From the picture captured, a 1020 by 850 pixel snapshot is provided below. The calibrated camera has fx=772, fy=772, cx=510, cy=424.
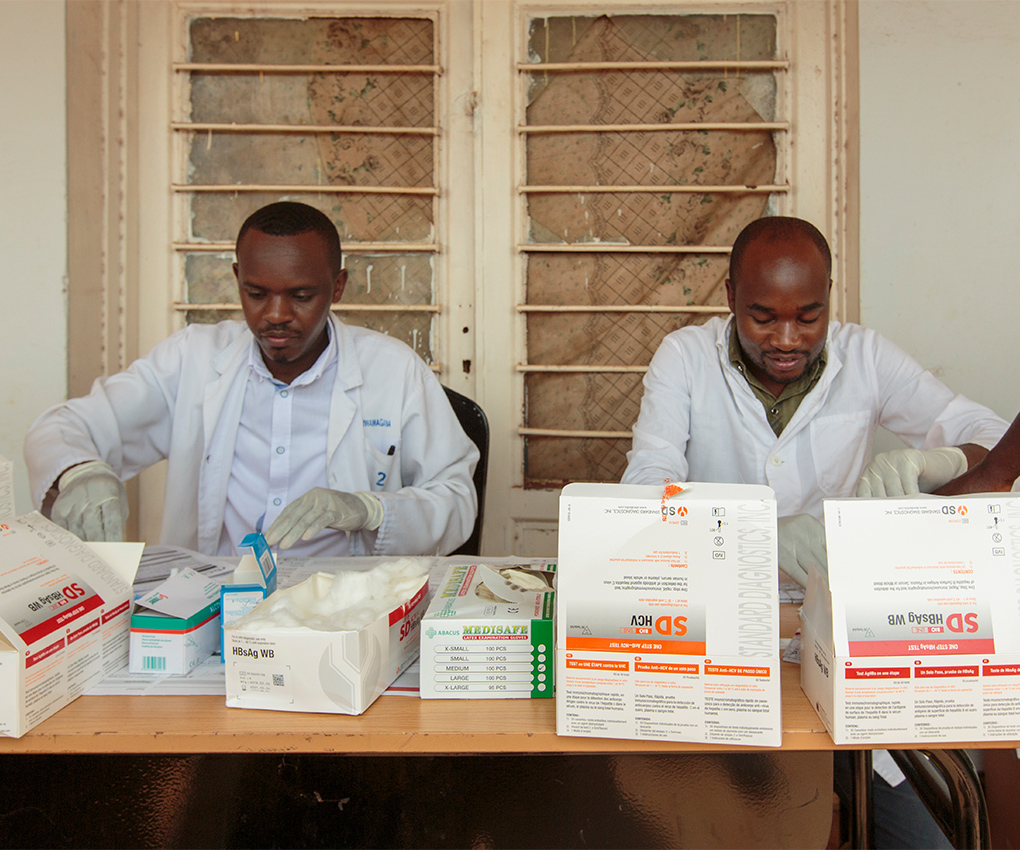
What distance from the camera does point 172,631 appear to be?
902 mm

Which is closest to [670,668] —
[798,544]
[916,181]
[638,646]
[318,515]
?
[638,646]

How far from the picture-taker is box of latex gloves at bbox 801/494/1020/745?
2.45 ft

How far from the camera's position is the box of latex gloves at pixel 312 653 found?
0.78 metres

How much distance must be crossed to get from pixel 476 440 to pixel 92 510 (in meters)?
0.90

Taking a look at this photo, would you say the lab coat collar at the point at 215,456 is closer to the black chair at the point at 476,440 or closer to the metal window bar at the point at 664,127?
the black chair at the point at 476,440

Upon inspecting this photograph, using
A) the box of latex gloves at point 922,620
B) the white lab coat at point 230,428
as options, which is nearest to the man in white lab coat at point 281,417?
the white lab coat at point 230,428

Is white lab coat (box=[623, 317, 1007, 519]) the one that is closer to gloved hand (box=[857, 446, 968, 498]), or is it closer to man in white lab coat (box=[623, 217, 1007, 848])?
man in white lab coat (box=[623, 217, 1007, 848])

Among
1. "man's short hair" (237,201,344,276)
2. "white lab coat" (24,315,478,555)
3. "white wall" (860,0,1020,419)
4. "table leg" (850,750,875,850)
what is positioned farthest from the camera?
"white wall" (860,0,1020,419)

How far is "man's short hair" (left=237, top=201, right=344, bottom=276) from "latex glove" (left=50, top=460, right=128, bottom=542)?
614 millimetres

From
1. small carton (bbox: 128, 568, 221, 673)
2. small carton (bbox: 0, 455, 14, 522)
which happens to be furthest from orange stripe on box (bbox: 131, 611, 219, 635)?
small carton (bbox: 0, 455, 14, 522)

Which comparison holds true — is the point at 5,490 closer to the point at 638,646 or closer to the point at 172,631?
the point at 172,631

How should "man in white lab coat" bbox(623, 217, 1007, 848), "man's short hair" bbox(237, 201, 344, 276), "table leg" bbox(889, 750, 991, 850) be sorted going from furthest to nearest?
"man's short hair" bbox(237, 201, 344, 276) → "man in white lab coat" bbox(623, 217, 1007, 848) → "table leg" bbox(889, 750, 991, 850)

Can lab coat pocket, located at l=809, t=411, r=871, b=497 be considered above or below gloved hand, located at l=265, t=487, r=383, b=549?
above

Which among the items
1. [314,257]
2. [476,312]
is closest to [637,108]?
[476,312]
